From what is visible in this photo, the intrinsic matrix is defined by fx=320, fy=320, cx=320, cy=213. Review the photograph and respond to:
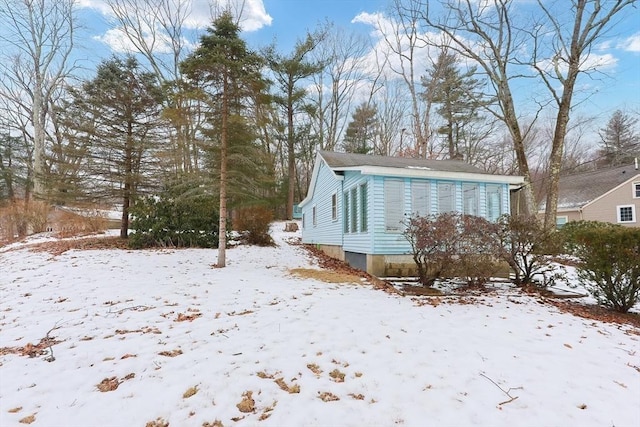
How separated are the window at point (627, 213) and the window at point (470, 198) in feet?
68.6

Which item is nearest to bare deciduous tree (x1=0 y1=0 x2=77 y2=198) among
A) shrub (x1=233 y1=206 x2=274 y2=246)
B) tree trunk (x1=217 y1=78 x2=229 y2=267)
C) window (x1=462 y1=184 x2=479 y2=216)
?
shrub (x1=233 y1=206 x2=274 y2=246)

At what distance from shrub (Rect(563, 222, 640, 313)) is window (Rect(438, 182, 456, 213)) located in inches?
133

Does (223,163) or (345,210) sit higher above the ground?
(223,163)

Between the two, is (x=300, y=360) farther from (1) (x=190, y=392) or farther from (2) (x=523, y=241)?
(2) (x=523, y=241)

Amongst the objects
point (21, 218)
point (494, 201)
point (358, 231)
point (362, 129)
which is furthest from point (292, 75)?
point (494, 201)

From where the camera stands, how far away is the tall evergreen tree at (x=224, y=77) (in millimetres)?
7816

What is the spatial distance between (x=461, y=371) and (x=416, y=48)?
22.7m

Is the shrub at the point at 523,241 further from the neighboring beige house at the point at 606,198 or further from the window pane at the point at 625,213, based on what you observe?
the window pane at the point at 625,213

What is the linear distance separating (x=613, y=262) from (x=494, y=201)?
4.31m

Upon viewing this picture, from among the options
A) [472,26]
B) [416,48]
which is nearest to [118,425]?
[472,26]

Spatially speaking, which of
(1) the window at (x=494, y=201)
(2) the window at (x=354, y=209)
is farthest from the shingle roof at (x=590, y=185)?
(2) the window at (x=354, y=209)

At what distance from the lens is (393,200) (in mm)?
8625

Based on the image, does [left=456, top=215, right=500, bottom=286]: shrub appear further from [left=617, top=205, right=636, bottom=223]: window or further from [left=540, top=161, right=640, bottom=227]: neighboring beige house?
[left=617, top=205, right=636, bottom=223]: window

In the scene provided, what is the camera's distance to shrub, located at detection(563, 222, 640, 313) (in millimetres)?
5219
